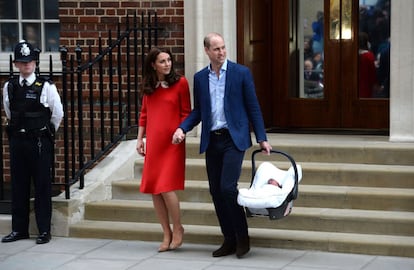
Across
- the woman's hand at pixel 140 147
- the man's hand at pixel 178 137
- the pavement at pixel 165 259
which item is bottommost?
the pavement at pixel 165 259

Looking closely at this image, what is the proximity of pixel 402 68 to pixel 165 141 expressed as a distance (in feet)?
8.34

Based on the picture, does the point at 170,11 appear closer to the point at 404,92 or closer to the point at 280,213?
the point at 404,92

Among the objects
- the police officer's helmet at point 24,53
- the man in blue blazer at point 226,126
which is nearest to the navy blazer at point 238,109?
the man in blue blazer at point 226,126

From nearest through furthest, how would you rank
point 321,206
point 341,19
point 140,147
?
point 140,147 < point 321,206 < point 341,19

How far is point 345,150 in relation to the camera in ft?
33.6

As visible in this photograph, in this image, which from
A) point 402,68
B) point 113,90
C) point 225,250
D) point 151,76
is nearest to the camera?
point 225,250

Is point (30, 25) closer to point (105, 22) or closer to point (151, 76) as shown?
point (105, 22)

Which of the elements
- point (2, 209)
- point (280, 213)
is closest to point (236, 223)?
point (280, 213)

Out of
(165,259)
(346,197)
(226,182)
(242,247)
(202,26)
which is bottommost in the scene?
(165,259)

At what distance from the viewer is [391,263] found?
28.4ft

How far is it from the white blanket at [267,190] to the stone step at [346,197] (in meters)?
0.99

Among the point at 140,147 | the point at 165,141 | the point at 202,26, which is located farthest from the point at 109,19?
the point at 165,141

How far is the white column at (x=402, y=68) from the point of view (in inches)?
406

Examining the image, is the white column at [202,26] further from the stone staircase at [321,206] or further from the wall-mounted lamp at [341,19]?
the wall-mounted lamp at [341,19]
